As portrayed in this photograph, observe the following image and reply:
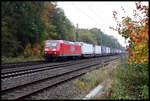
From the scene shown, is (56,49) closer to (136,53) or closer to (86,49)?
(86,49)

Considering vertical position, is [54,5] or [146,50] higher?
[54,5]

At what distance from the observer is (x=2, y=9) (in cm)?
2400

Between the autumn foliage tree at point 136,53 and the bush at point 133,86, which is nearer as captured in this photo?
the autumn foliage tree at point 136,53

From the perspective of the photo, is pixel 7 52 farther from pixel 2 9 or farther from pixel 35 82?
pixel 35 82

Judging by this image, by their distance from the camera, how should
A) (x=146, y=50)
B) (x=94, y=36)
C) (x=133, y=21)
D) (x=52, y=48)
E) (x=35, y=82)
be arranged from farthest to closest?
(x=94, y=36) → (x=52, y=48) → (x=35, y=82) → (x=133, y=21) → (x=146, y=50)

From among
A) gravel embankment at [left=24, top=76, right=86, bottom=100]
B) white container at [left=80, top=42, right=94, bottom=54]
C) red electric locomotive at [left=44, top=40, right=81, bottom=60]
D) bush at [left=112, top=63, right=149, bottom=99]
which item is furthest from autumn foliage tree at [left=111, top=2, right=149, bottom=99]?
white container at [left=80, top=42, right=94, bottom=54]

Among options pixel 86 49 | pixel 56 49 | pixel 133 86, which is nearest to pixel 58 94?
pixel 133 86

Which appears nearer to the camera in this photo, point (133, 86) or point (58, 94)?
point (133, 86)

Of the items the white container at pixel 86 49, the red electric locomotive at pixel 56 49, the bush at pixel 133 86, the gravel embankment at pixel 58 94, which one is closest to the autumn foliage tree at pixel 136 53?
the bush at pixel 133 86

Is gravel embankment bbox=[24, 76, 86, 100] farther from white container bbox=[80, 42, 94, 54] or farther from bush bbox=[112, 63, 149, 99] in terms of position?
white container bbox=[80, 42, 94, 54]

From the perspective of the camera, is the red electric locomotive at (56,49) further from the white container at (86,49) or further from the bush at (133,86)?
the bush at (133,86)

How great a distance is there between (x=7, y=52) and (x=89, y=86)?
20.6m

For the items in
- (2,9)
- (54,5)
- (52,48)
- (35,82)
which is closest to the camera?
(35,82)

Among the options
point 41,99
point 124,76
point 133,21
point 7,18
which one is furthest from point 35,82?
point 7,18
